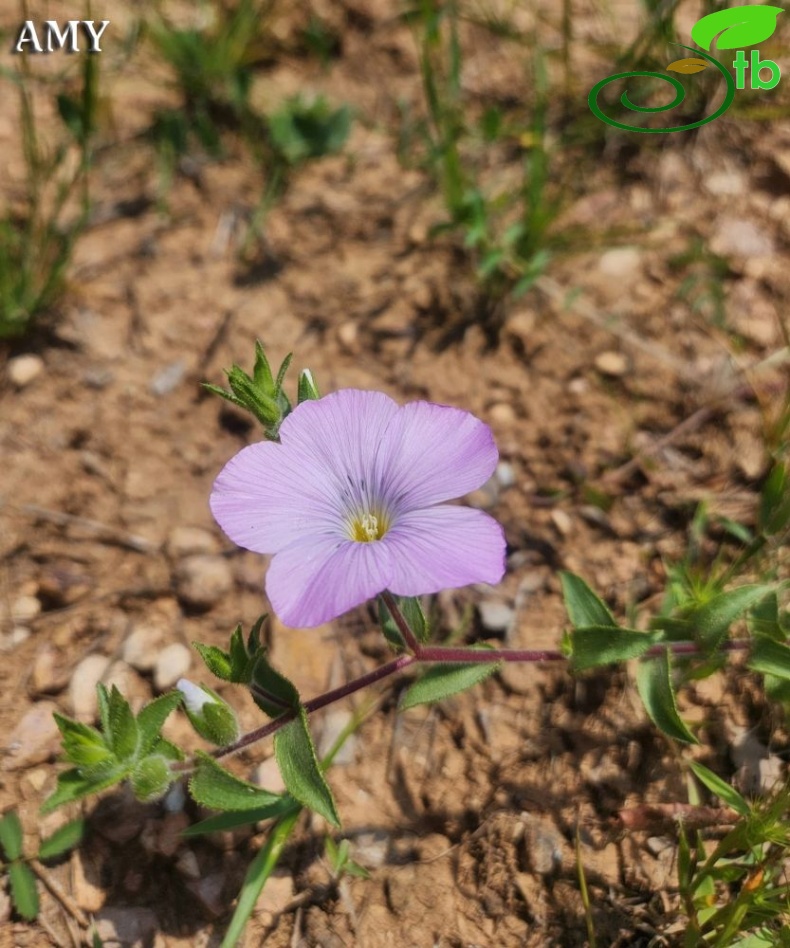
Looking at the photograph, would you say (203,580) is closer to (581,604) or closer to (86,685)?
(86,685)

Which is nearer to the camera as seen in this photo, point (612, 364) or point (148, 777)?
point (148, 777)

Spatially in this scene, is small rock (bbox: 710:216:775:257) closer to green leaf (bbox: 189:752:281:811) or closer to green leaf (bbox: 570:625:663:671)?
green leaf (bbox: 570:625:663:671)

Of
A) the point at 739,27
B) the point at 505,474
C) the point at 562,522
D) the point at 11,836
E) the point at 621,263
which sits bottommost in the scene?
the point at 11,836

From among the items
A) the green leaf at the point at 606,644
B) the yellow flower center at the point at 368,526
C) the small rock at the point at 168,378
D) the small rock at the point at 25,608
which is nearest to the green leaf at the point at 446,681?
the green leaf at the point at 606,644

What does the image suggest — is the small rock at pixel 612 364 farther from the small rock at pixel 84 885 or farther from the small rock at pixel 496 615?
the small rock at pixel 84 885

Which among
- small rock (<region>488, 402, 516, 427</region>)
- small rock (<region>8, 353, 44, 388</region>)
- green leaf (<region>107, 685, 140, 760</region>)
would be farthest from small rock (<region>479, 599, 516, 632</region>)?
small rock (<region>8, 353, 44, 388</region>)

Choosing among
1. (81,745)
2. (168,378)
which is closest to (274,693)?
(81,745)

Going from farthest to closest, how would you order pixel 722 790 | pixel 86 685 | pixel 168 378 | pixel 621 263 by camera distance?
pixel 621 263
pixel 168 378
pixel 86 685
pixel 722 790

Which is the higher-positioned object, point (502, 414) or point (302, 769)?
point (502, 414)
